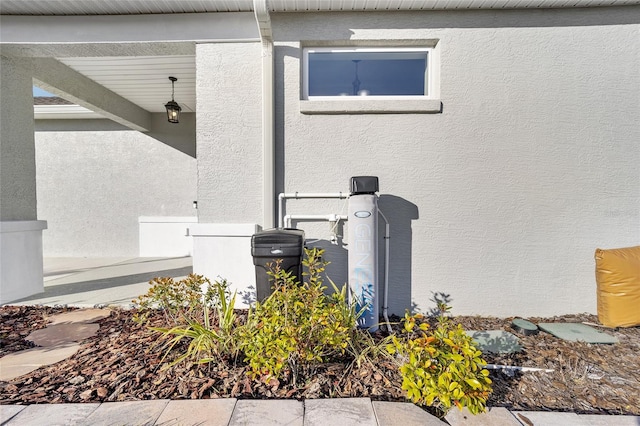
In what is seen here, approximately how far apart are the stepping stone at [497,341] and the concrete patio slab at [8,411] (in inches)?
131

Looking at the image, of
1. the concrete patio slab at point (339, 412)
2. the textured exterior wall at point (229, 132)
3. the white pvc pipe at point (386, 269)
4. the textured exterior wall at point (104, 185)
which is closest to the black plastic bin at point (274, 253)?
the textured exterior wall at point (229, 132)

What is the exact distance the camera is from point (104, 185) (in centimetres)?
693

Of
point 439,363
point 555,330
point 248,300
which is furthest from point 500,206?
point 248,300

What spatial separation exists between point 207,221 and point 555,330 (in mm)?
3928

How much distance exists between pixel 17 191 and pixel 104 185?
3403mm

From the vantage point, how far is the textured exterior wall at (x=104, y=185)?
22.6 ft

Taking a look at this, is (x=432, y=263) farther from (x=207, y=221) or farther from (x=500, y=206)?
(x=207, y=221)

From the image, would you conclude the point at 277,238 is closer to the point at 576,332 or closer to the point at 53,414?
the point at 53,414

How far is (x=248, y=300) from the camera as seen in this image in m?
Answer: 3.38

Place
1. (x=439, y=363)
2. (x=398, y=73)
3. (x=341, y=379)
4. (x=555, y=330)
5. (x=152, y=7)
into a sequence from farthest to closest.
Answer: (x=398, y=73)
(x=152, y=7)
(x=555, y=330)
(x=341, y=379)
(x=439, y=363)

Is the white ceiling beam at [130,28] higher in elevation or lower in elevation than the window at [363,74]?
higher

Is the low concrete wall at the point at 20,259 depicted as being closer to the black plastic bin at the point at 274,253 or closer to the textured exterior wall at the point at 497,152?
the black plastic bin at the point at 274,253

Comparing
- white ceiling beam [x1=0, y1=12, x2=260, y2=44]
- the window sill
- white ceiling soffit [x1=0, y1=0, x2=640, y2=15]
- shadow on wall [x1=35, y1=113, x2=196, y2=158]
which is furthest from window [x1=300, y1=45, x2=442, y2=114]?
shadow on wall [x1=35, y1=113, x2=196, y2=158]

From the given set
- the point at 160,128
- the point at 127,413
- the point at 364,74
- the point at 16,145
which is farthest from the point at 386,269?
the point at 160,128
